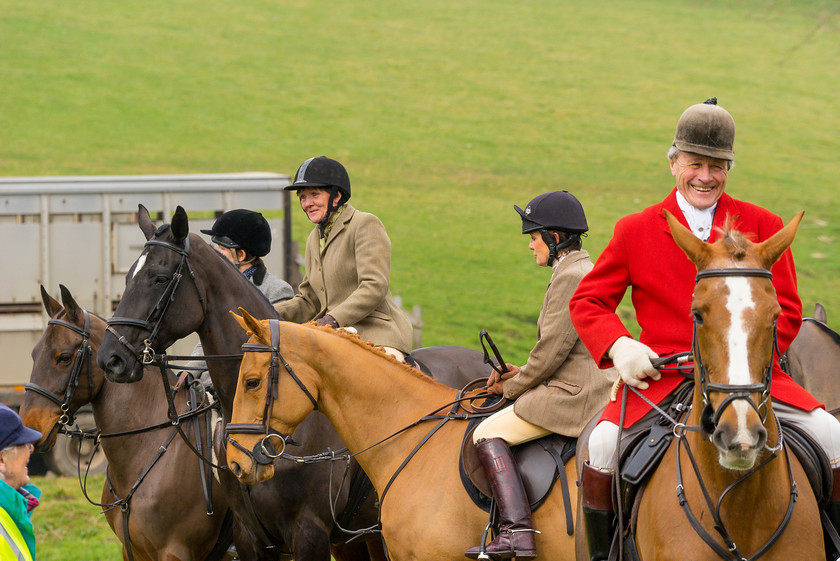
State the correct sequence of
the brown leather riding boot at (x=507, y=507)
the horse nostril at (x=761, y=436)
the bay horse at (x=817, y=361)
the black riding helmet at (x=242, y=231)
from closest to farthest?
the horse nostril at (x=761, y=436), the brown leather riding boot at (x=507, y=507), the bay horse at (x=817, y=361), the black riding helmet at (x=242, y=231)

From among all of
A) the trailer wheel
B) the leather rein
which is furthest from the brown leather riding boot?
the trailer wheel

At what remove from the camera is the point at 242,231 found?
22.9ft

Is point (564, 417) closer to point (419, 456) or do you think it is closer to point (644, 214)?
point (419, 456)

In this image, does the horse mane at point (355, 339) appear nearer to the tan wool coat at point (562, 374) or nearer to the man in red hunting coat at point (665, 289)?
the tan wool coat at point (562, 374)

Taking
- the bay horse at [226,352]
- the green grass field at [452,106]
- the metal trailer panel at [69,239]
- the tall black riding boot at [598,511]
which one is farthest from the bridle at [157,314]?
the green grass field at [452,106]

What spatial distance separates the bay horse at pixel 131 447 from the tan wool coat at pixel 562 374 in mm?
2449

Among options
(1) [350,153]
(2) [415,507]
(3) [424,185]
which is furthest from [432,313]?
(2) [415,507]

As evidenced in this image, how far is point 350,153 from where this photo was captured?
30641mm

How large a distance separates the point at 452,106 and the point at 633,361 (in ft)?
105

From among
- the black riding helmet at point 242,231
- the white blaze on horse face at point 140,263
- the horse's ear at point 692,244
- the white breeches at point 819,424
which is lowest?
the white breeches at point 819,424

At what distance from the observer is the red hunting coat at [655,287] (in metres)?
3.88

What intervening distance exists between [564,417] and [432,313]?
1587 cm

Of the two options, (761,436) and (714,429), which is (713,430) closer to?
(714,429)

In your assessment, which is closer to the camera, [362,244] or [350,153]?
[362,244]
